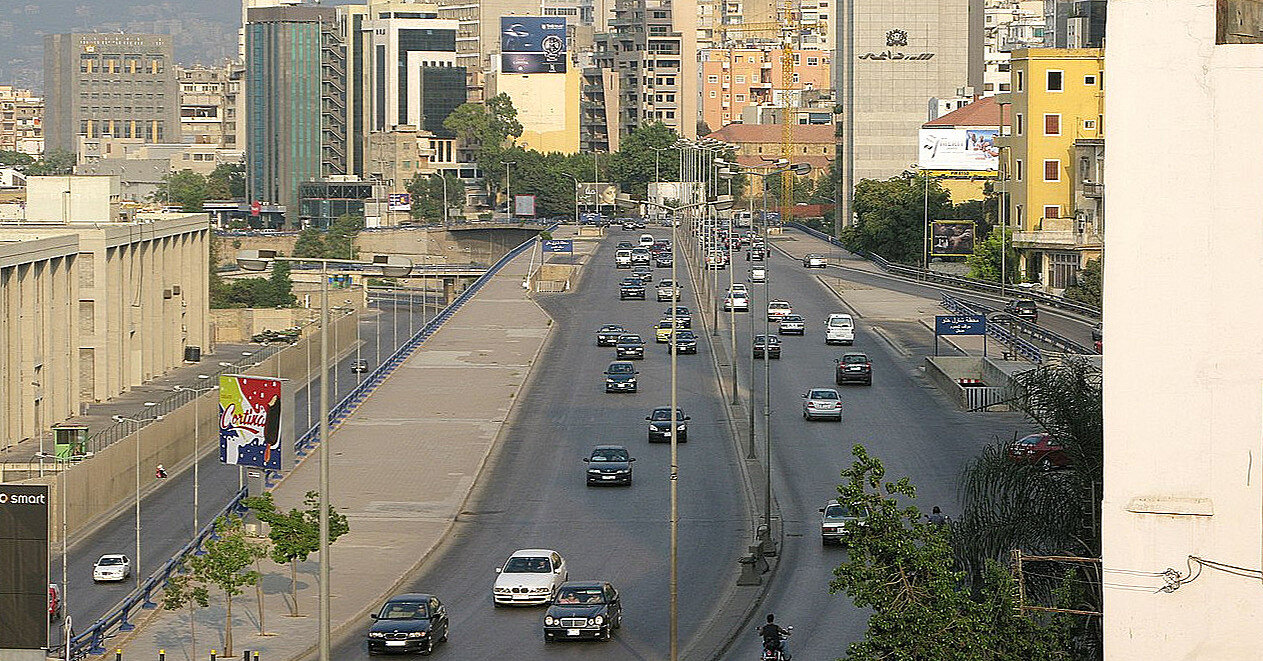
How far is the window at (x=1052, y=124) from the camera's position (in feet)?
382

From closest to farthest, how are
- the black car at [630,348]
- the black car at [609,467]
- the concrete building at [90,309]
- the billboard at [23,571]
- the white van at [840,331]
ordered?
1. the billboard at [23,571]
2. the black car at [609,467]
3. the concrete building at [90,309]
4. the black car at [630,348]
5. the white van at [840,331]

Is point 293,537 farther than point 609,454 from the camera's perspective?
No

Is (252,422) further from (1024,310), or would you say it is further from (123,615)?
(1024,310)

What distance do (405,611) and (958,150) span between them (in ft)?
411

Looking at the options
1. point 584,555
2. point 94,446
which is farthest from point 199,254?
point 584,555

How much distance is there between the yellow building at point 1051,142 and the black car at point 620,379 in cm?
3957

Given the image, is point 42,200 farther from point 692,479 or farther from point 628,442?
point 692,479

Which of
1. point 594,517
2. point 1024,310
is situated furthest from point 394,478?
point 1024,310

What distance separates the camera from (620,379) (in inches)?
3167

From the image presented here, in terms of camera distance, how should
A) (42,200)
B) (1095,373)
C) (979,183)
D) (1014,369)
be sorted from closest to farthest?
(1095,373), (1014,369), (42,200), (979,183)

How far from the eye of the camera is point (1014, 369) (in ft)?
244

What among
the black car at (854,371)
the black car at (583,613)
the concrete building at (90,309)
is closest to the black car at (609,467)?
the black car at (583,613)

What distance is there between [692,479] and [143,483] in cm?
2131

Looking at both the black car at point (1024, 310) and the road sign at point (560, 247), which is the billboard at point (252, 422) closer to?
the black car at point (1024, 310)
